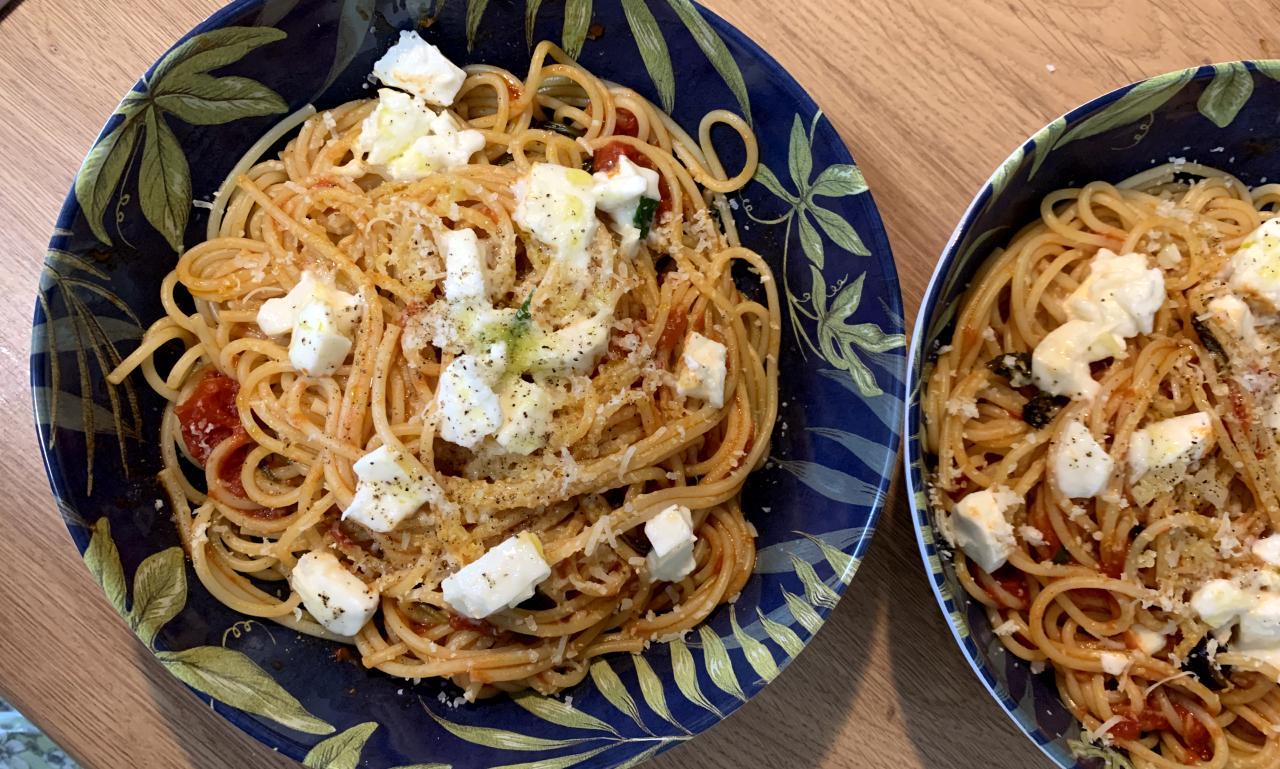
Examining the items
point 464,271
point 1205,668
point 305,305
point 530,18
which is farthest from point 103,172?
point 1205,668

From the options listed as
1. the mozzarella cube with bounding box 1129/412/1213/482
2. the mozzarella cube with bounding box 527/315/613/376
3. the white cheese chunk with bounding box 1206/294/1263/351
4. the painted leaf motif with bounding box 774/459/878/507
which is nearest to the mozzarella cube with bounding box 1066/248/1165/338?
the white cheese chunk with bounding box 1206/294/1263/351

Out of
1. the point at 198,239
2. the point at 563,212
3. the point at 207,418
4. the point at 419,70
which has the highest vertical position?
the point at 419,70

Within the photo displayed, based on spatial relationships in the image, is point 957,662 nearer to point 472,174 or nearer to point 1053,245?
point 1053,245


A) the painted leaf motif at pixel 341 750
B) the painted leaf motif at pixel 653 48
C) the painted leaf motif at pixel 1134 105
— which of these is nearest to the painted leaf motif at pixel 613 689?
the painted leaf motif at pixel 341 750

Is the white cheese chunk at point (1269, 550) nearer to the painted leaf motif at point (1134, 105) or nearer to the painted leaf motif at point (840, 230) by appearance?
the painted leaf motif at point (1134, 105)

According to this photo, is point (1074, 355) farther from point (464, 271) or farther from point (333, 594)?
point (333, 594)

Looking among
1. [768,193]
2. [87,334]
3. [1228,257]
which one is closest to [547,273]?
[768,193]

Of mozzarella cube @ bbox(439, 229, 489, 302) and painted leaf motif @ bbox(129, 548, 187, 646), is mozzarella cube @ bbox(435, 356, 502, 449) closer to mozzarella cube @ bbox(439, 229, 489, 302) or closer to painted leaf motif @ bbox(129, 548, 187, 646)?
mozzarella cube @ bbox(439, 229, 489, 302)
